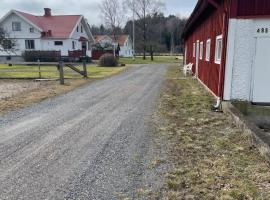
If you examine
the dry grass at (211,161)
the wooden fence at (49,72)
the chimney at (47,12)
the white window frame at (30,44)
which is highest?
the chimney at (47,12)

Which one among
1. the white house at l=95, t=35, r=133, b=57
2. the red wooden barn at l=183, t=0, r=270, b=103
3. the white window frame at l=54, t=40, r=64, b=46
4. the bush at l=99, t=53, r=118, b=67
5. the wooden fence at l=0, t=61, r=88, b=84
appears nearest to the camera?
the red wooden barn at l=183, t=0, r=270, b=103

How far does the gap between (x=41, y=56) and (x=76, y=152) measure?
36.3m

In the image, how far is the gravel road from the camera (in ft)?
13.1

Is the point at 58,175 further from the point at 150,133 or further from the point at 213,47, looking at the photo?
the point at 213,47

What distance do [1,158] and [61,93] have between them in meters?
7.76

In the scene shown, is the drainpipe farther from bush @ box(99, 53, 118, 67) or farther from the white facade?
bush @ box(99, 53, 118, 67)

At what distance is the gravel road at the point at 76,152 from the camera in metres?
3.99

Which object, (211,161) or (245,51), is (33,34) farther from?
(211,161)

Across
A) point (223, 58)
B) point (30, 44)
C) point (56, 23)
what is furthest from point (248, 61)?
point (56, 23)

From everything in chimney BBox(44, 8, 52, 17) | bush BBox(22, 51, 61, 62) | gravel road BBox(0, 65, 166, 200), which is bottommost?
gravel road BBox(0, 65, 166, 200)

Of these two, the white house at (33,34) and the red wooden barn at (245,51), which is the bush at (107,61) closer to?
the white house at (33,34)

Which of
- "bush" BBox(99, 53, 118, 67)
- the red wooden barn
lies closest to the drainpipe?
the red wooden barn

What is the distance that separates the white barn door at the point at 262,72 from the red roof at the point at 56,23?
115 ft

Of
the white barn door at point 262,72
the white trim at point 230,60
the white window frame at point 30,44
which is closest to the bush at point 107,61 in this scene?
the white window frame at point 30,44
